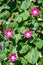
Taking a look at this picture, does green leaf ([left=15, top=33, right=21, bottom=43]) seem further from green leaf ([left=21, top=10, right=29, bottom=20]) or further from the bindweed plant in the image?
green leaf ([left=21, top=10, right=29, bottom=20])

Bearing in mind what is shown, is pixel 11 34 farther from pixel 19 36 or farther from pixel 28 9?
pixel 28 9

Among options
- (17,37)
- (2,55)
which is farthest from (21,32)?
(2,55)

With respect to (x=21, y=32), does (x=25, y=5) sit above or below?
above

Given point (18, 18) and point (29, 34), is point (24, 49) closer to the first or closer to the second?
point (29, 34)

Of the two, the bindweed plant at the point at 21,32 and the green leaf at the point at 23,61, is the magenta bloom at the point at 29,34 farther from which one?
the green leaf at the point at 23,61

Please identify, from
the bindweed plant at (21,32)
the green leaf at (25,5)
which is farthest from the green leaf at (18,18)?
the green leaf at (25,5)

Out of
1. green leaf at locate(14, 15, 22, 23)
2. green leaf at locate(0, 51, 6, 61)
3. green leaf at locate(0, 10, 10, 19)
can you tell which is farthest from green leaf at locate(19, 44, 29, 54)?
green leaf at locate(0, 10, 10, 19)

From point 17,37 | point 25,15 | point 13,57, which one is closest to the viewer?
point 13,57
